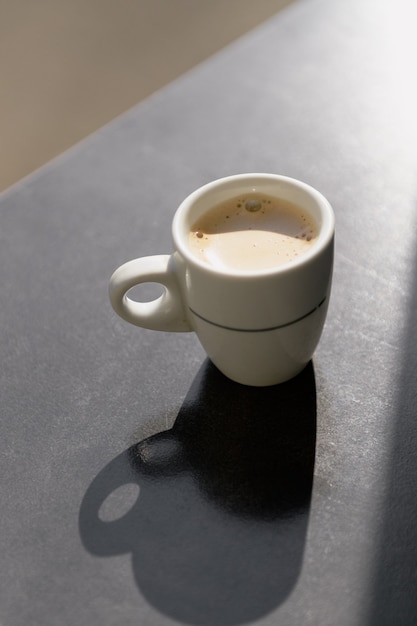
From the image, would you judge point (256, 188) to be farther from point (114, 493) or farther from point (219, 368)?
point (114, 493)

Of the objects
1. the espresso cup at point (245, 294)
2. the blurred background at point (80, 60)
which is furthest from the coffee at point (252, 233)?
the blurred background at point (80, 60)

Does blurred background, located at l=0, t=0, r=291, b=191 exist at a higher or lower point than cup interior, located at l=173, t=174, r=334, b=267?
lower

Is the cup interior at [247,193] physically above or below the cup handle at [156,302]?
above

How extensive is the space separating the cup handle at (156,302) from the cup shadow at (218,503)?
2.9 inches

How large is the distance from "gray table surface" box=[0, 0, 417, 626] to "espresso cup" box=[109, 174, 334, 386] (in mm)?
56

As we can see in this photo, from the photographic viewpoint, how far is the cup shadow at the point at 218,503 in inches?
23.8

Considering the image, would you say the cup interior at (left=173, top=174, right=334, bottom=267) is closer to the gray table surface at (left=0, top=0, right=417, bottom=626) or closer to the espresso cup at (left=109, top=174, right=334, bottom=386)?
the espresso cup at (left=109, top=174, right=334, bottom=386)

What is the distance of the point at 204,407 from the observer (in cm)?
73

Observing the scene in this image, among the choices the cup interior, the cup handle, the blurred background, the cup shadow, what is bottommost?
the blurred background

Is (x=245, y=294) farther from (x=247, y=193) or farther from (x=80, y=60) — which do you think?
(x=80, y=60)

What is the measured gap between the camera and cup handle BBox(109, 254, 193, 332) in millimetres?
695

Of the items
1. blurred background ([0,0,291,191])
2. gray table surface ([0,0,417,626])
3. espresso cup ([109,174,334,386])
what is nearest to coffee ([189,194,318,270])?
espresso cup ([109,174,334,386])

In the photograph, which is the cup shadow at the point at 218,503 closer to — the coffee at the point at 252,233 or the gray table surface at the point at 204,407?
the gray table surface at the point at 204,407

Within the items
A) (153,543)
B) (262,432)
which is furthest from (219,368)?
(153,543)
